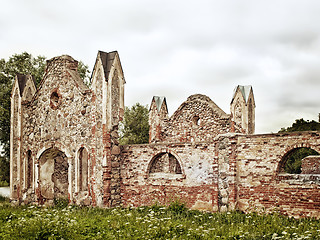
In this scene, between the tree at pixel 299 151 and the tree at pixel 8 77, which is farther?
the tree at pixel 299 151

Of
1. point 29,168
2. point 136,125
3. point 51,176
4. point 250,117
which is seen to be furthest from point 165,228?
point 136,125

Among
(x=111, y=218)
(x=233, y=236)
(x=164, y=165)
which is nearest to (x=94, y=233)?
(x=111, y=218)

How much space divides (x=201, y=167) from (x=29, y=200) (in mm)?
7389

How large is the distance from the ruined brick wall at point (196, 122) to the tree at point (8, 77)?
26.9ft

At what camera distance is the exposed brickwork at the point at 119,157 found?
394 inches

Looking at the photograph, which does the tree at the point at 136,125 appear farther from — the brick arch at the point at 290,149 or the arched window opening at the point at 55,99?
the brick arch at the point at 290,149

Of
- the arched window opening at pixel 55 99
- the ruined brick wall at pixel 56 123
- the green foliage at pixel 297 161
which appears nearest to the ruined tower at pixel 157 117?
the ruined brick wall at pixel 56 123

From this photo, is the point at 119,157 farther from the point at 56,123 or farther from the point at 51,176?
the point at 51,176

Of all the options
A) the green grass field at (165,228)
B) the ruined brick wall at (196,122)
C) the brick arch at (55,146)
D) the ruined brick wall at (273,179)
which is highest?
the ruined brick wall at (196,122)

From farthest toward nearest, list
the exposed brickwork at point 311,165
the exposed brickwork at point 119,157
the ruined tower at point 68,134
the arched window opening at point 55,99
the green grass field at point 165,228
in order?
the exposed brickwork at point 311,165 → the arched window opening at point 55,99 → the ruined tower at point 68,134 → the exposed brickwork at point 119,157 → the green grass field at point 165,228

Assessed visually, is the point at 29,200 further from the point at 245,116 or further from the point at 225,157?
the point at 245,116

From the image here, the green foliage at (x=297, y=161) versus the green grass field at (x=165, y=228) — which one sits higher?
the green foliage at (x=297, y=161)

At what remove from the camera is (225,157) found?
10.6 m

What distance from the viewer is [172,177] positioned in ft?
37.9
